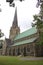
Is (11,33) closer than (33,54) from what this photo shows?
No

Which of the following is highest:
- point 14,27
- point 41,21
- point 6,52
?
point 41,21

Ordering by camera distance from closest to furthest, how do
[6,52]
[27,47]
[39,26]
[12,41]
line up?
[39,26]
[27,47]
[6,52]
[12,41]

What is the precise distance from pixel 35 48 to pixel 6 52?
3137 cm

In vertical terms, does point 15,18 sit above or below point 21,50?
above

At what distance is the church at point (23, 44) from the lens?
5810 centimetres

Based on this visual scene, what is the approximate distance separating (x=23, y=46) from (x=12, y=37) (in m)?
32.3

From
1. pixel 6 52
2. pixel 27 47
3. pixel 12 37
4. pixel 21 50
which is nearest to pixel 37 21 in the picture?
pixel 27 47

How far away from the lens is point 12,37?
96.6 metres

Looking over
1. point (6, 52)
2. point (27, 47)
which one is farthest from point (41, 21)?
point (6, 52)

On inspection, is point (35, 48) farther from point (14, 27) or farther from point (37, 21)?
point (14, 27)

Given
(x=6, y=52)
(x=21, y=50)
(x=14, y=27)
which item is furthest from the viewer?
(x=14, y=27)

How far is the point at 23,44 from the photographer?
6506cm

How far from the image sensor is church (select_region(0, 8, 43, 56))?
58.1m

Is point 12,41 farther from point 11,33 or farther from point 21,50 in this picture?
point 21,50
